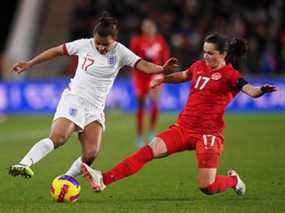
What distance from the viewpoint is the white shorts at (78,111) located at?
963cm

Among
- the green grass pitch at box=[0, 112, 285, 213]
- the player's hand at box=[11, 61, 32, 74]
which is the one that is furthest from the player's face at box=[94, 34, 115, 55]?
the green grass pitch at box=[0, 112, 285, 213]

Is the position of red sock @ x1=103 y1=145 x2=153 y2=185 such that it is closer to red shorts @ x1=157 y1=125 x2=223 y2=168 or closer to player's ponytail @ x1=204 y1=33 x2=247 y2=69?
red shorts @ x1=157 y1=125 x2=223 y2=168

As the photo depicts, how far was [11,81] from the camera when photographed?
2427 centimetres

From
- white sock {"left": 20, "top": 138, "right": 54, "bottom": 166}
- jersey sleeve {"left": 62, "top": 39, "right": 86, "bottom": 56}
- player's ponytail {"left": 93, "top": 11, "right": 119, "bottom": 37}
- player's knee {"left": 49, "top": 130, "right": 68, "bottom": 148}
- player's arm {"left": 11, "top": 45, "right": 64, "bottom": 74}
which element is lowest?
white sock {"left": 20, "top": 138, "right": 54, "bottom": 166}

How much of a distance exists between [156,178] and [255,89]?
3135 mm

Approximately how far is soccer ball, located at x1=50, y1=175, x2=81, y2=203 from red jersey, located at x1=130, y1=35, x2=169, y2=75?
321 inches

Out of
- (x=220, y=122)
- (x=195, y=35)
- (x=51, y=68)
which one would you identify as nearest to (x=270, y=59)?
(x=195, y=35)

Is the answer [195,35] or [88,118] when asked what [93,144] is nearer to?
[88,118]

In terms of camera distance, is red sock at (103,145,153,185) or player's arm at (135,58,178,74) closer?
red sock at (103,145,153,185)

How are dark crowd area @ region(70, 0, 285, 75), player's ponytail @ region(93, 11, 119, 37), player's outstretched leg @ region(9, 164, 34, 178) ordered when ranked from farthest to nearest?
dark crowd area @ region(70, 0, 285, 75) < player's ponytail @ region(93, 11, 119, 37) < player's outstretched leg @ region(9, 164, 34, 178)

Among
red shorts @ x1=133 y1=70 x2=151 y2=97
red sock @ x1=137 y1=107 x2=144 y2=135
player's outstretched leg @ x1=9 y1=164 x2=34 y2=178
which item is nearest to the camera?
player's outstretched leg @ x1=9 y1=164 x2=34 y2=178

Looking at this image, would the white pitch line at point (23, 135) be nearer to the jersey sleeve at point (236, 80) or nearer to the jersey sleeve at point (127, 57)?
the jersey sleeve at point (127, 57)

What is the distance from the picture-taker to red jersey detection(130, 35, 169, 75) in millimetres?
17266

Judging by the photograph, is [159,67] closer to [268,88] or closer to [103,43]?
[103,43]
